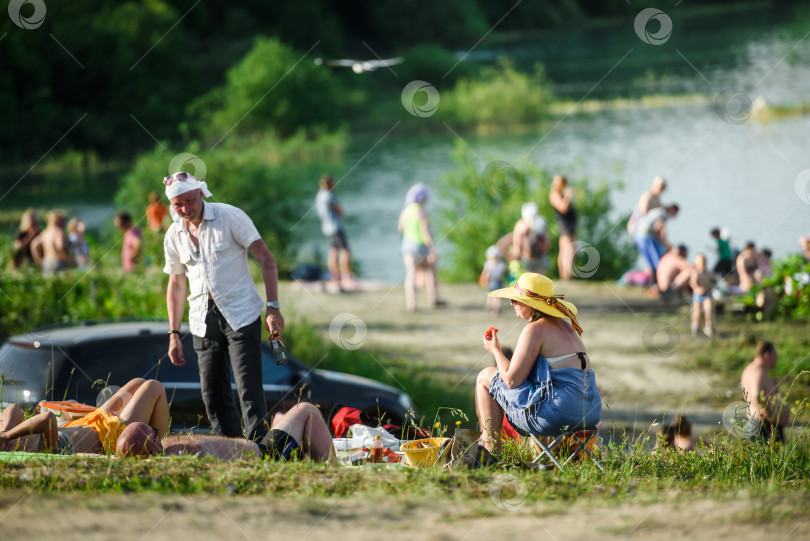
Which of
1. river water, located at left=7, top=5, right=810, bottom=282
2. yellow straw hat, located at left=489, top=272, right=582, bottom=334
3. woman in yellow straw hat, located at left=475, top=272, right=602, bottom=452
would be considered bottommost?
woman in yellow straw hat, located at left=475, top=272, right=602, bottom=452

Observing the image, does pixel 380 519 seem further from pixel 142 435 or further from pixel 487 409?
pixel 487 409

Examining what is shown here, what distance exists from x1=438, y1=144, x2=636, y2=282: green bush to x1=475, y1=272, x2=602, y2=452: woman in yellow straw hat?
15.0 m

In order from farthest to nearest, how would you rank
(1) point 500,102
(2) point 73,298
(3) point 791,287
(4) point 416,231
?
(1) point 500,102
(4) point 416,231
(3) point 791,287
(2) point 73,298

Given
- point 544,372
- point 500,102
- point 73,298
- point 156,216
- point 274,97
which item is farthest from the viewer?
point 274,97

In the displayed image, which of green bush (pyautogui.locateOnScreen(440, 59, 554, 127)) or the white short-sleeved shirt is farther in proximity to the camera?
green bush (pyautogui.locateOnScreen(440, 59, 554, 127))

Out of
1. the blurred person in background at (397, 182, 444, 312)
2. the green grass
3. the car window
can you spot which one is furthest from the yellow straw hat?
the blurred person in background at (397, 182, 444, 312)

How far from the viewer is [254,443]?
19.0 ft

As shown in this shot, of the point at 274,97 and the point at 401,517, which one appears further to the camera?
the point at 274,97

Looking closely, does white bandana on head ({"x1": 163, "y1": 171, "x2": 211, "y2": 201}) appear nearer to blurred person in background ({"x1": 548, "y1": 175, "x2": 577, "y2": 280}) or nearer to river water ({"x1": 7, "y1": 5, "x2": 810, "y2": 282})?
blurred person in background ({"x1": 548, "y1": 175, "x2": 577, "y2": 280})

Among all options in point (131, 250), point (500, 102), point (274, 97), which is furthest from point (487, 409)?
point (274, 97)

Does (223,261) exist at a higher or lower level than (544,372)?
higher

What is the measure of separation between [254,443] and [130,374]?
3179mm

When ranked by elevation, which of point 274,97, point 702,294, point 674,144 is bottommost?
point 702,294

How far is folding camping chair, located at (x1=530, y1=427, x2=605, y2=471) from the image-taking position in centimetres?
582
